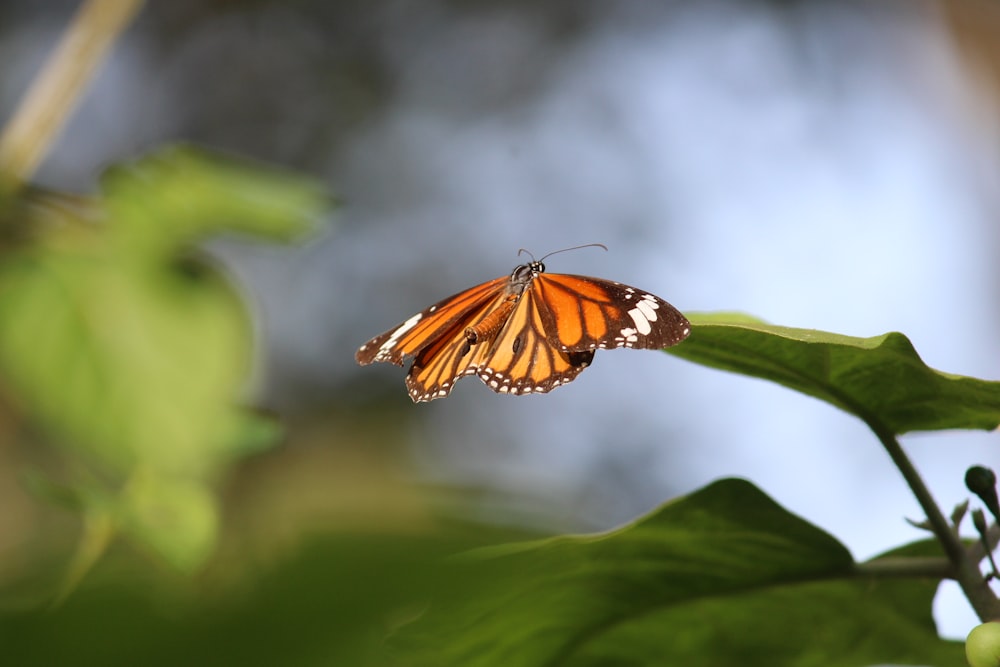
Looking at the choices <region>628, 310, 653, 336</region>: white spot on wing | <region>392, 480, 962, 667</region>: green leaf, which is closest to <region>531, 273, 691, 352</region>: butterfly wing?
<region>628, 310, 653, 336</region>: white spot on wing

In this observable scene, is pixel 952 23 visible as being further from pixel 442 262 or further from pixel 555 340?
pixel 555 340

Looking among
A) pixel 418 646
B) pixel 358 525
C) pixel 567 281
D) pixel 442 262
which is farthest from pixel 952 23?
pixel 358 525

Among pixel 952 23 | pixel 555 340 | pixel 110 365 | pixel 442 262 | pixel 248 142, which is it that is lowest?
pixel 110 365

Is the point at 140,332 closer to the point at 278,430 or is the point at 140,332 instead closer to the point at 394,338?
the point at 278,430

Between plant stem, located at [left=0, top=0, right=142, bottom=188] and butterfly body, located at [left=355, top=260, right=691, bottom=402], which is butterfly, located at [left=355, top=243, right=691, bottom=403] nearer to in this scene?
butterfly body, located at [left=355, top=260, right=691, bottom=402]

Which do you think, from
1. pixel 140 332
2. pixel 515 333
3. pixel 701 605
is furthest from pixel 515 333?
pixel 140 332

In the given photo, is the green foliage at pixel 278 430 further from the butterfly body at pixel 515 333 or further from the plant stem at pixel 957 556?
the butterfly body at pixel 515 333

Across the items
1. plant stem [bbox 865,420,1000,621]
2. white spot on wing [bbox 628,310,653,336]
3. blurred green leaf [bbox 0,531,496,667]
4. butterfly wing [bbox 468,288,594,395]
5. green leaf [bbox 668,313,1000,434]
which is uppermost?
butterfly wing [bbox 468,288,594,395]
